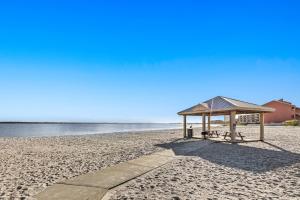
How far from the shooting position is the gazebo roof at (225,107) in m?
14.5

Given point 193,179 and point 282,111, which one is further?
point 282,111

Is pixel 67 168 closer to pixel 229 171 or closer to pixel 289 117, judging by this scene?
pixel 229 171

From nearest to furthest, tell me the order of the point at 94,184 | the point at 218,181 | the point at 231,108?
the point at 94,184, the point at 218,181, the point at 231,108

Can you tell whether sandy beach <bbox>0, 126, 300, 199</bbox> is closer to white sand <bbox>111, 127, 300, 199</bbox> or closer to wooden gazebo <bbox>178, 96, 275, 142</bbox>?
white sand <bbox>111, 127, 300, 199</bbox>

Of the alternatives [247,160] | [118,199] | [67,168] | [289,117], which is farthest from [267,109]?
[289,117]

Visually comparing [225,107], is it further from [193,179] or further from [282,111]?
[282,111]

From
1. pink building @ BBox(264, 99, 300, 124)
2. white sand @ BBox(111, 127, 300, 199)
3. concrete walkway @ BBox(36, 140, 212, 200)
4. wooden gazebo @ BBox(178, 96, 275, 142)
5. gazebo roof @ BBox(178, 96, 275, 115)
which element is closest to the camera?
concrete walkway @ BBox(36, 140, 212, 200)

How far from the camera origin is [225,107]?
584 inches

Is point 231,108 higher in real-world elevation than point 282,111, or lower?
lower

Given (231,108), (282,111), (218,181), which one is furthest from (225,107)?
(282,111)

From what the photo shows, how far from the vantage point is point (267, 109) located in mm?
15758

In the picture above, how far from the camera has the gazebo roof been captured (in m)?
14.5

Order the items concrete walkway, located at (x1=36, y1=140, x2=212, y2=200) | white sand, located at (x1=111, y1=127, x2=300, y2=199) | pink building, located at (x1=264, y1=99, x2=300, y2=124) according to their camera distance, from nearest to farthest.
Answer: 1. concrete walkway, located at (x1=36, y1=140, x2=212, y2=200)
2. white sand, located at (x1=111, y1=127, x2=300, y2=199)
3. pink building, located at (x1=264, y1=99, x2=300, y2=124)

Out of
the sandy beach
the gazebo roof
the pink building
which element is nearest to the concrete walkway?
the sandy beach
